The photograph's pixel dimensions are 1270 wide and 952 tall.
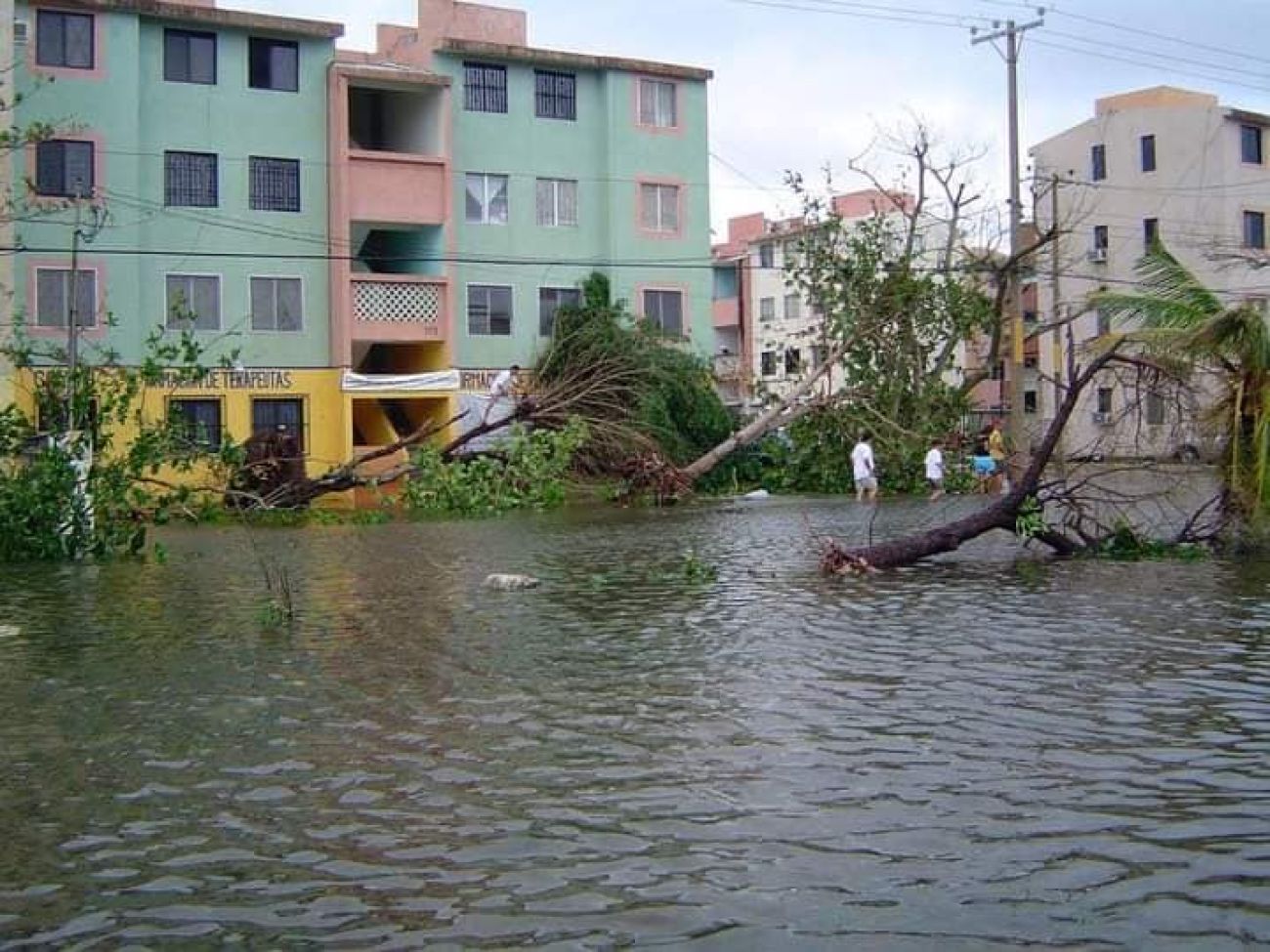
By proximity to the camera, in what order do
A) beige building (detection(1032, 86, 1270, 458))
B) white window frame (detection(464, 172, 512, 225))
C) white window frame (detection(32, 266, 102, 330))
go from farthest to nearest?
beige building (detection(1032, 86, 1270, 458)), white window frame (detection(464, 172, 512, 225)), white window frame (detection(32, 266, 102, 330))

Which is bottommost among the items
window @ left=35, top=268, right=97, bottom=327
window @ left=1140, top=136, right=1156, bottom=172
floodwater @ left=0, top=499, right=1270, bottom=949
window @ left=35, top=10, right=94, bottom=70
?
floodwater @ left=0, top=499, right=1270, bottom=949

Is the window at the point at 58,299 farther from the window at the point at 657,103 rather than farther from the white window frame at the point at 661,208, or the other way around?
the window at the point at 657,103

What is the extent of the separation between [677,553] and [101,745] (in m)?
13.1

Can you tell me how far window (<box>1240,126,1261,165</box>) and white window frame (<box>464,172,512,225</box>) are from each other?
108 ft

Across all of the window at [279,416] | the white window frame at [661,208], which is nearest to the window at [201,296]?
the window at [279,416]

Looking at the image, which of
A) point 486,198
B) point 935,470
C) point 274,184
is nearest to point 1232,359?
point 935,470

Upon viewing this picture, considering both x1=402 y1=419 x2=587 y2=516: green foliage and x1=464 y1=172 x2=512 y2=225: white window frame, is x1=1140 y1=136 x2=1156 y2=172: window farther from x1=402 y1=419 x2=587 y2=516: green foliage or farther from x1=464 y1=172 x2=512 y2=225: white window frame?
x1=402 y1=419 x2=587 y2=516: green foliage

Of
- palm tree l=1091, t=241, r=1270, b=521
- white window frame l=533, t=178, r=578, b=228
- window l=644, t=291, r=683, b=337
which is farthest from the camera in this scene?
window l=644, t=291, r=683, b=337

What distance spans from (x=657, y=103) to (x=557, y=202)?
4.54 m

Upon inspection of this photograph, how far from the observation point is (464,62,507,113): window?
1727 inches

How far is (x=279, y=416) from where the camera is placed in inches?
1631

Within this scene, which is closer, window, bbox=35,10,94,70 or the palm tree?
the palm tree

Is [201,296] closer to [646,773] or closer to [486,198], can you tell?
[486,198]

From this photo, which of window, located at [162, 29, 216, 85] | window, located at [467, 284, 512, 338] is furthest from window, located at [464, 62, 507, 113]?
window, located at [162, 29, 216, 85]
